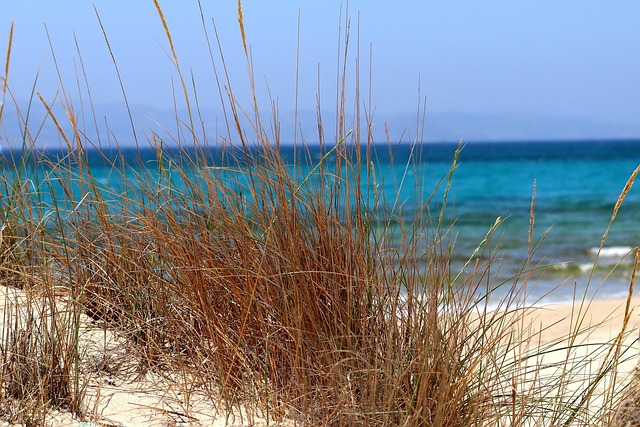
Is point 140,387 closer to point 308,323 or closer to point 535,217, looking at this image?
point 308,323

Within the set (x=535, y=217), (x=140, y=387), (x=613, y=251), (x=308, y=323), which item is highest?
(x=308, y=323)

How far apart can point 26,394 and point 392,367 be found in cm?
93

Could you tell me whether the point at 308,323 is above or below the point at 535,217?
above

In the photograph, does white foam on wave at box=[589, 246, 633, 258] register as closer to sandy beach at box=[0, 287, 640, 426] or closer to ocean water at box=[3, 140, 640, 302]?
ocean water at box=[3, 140, 640, 302]

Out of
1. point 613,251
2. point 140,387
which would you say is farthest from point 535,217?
point 140,387

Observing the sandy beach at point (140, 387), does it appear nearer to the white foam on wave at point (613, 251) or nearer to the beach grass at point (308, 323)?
the beach grass at point (308, 323)

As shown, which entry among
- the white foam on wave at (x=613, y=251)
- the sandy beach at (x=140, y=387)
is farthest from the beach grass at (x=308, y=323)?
the white foam on wave at (x=613, y=251)

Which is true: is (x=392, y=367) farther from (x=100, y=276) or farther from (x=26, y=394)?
(x=100, y=276)

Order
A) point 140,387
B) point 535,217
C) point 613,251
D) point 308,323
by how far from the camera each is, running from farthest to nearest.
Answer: point 535,217 < point 613,251 < point 140,387 < point 308,323

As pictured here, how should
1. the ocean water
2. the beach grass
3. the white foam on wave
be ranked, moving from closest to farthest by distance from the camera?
the beach grass < the ocean water < the white foam on wave

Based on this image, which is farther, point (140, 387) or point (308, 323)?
point (140, 387)

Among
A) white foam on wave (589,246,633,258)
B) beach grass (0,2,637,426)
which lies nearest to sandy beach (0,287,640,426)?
beach grass (0,2,637,426)

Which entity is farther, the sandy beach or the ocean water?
the ocean water

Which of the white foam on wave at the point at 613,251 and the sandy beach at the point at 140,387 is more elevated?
the sandy beach at the point at 140,387
